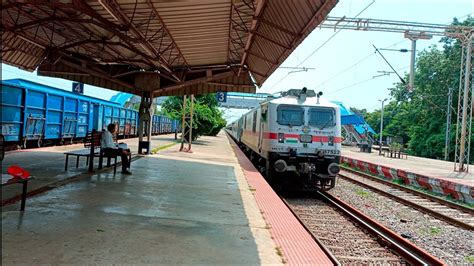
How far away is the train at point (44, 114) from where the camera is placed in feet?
45.9

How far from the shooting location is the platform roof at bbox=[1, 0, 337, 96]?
9711 millimetres

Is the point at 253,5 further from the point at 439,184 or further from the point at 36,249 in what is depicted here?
the point at 439,184

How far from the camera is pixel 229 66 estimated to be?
1812cm

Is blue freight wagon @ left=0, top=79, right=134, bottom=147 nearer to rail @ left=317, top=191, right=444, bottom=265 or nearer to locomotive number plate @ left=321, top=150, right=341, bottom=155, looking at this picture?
locomotive number plate @ left=321, top=150, right=341, bottom=155

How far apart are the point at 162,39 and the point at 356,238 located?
8.32 meters

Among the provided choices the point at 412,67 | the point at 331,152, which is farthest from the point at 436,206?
the point at 412,67

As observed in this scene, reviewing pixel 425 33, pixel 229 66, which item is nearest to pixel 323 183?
pixel 229 66

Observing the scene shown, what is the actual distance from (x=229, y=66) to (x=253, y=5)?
820 centimetres

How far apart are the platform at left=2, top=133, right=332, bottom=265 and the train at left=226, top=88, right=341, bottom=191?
326cm

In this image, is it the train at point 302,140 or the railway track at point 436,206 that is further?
the train at point 302,140

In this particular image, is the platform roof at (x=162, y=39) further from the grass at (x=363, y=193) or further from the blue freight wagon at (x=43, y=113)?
the grass at (x=363, y=193)

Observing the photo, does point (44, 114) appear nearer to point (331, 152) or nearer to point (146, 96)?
point (146, 96)

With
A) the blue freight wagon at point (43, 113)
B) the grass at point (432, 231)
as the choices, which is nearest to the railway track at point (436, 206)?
the grass at point (432, 231)

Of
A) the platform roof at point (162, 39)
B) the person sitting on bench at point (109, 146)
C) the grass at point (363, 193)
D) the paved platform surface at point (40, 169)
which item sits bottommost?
the grass at point (363, 193)
